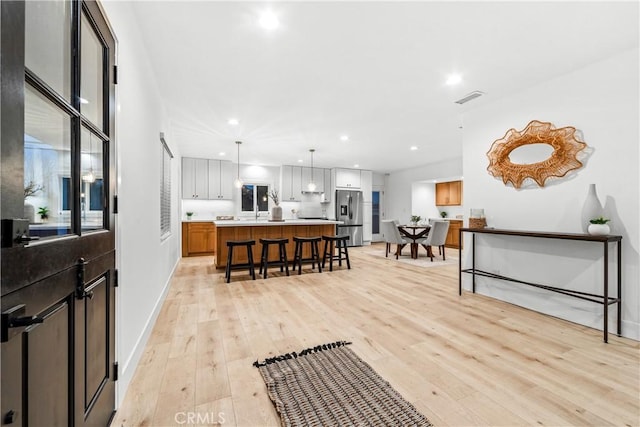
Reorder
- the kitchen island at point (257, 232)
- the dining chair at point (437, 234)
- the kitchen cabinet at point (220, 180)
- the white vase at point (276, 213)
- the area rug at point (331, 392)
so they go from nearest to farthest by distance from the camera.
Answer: the area rug at point (331, 392) → the kitchen island at point (257, 232) → the white vase at point (276, 213) → the dining chair at point (437, 234) → the kitchen cabinet at point (220, 180)

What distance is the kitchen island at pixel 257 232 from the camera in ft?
16.4

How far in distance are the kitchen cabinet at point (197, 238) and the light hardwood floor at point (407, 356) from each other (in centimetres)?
313

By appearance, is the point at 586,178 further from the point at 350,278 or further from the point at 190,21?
the point at 190,21

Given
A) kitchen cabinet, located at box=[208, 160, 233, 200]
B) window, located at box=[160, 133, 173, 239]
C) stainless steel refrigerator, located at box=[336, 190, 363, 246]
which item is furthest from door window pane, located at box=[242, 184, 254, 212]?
window, located at box=[160, 133, 173, 239]

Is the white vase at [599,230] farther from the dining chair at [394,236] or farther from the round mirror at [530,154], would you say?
the dining chair at [394,236]

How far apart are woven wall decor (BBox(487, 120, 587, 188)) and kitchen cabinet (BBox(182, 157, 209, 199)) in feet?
20.9

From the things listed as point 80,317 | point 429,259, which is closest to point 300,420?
point 80,317

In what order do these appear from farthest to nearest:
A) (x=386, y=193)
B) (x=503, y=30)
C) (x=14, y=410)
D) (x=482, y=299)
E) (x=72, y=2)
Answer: (x=386, y=193), (x=482, y=299), (x=503, y=30), (x=72, y=2), (x=14, y=410)

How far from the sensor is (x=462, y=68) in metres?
2.77

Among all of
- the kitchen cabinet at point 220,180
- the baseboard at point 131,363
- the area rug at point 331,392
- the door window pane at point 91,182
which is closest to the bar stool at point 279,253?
the baseboard at point 131,363

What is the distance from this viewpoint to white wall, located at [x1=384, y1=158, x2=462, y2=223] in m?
7.70

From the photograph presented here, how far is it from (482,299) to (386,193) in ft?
22.7

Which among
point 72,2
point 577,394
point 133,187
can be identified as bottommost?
point 577,394

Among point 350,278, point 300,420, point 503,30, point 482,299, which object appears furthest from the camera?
point 350,278
